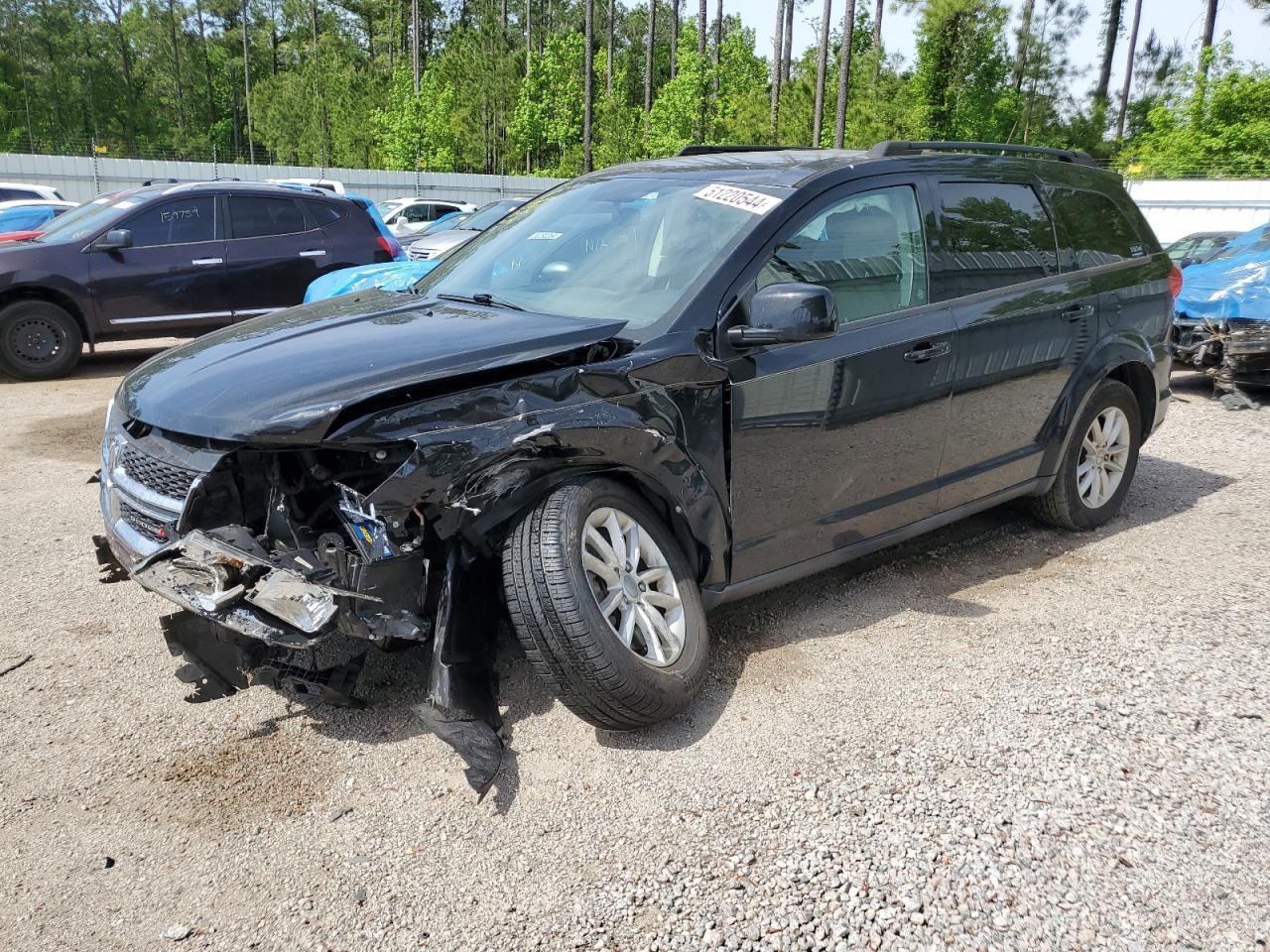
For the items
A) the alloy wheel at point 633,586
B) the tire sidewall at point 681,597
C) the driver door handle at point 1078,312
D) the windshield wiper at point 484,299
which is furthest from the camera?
the driver door handle at point 1078,312

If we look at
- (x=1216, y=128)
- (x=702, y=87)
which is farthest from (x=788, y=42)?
(x=1216, y=128)

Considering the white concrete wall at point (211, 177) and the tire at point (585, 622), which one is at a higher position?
the white concrete wall at point (211, 177)

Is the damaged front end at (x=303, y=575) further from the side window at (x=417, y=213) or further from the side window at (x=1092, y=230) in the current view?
the side window at (x=417, y=213)

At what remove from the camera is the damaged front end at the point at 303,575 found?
2816 millimetres

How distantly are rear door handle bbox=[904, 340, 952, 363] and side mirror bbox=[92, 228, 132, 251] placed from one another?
8634 millimetres

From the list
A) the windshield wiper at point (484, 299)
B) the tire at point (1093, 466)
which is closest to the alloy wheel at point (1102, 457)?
the tire at point (1093, 466)

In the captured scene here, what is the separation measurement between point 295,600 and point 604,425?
104 cm

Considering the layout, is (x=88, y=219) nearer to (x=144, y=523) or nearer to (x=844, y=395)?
(x=144, y=523)

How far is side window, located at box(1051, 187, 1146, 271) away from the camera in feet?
16.2

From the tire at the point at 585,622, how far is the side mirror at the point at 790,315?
0.70m

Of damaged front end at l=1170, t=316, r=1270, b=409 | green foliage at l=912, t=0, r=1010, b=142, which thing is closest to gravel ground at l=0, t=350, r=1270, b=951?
damaged front end at l=1170, t=316, r=1270, b=409

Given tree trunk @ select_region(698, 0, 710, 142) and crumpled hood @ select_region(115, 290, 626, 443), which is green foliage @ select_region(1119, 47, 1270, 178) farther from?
crumpled hood @ select_region(115, 290, 626, 443)

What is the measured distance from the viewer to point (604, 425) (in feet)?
10.3

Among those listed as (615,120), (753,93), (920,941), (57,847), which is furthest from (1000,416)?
(615,120)
